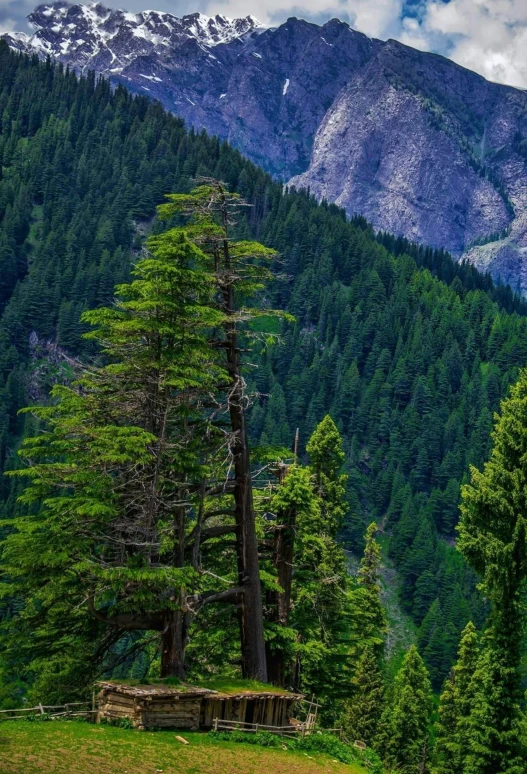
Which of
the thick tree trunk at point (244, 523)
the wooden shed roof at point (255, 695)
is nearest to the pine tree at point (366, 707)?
the thick tree trunk at point (244, 523)

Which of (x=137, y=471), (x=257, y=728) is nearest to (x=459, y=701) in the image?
(x=257, y=728)

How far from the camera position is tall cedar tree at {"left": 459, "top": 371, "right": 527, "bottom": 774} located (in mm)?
28562

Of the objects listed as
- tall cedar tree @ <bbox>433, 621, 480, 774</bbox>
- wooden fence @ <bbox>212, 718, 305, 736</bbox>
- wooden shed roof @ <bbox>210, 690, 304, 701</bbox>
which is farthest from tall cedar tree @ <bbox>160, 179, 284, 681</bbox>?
tall cedar tree @ <bbox>433, 621, 480, 774</bbox>

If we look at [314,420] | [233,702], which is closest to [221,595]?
[233,702]

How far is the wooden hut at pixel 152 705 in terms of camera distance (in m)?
24.2

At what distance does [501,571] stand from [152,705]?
39.4 ft

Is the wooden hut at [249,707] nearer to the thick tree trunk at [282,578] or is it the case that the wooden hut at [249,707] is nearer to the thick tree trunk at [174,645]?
the thick tree trunk at [174,645]

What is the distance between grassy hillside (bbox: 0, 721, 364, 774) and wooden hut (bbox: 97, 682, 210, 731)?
1.87 feet

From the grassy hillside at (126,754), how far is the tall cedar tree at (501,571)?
6832mm

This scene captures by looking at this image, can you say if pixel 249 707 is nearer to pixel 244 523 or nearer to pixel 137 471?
pixel 244 523

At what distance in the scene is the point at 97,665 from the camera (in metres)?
27.5

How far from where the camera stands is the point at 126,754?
2117 cm

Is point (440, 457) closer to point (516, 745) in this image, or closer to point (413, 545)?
point (413, 545)

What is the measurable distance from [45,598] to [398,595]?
4629 inches
